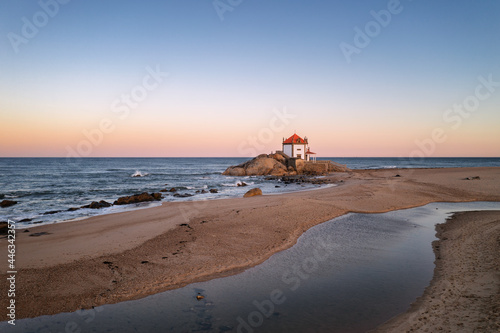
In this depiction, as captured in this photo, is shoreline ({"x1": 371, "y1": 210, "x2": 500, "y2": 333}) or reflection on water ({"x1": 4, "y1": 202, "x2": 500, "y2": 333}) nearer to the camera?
shoreline ({"x1": 371, "y1": 210, "x2": 500, "y2": 333})

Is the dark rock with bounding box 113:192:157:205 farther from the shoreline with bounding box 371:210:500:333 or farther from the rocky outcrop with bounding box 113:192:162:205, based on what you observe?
the shoreline with bounding box 371:210:500:333

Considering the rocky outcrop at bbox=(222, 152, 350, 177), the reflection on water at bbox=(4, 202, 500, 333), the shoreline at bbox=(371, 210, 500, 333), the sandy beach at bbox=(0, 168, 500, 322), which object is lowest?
the reflection on water at bbox=(4, 202, 500, 333)

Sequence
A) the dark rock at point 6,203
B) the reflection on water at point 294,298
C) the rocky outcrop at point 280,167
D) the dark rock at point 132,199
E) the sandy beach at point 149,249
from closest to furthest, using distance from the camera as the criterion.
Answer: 1. the reflection on water at point 294,298
2. the sandy beach at point 149,249
3. the dark rock at point 6,203
4. the dark rock at point 132,199
5. the rocky outcrop at point 280,167

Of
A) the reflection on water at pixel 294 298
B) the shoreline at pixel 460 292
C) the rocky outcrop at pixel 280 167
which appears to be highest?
the rocky outcrop at pixel 280 167

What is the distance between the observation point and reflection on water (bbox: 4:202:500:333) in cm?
719

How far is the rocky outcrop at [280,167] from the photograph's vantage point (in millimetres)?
64500

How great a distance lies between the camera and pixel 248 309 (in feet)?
26.3

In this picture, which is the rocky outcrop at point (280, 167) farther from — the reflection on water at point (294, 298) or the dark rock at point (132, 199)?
the reflection on water at point (294, 298)

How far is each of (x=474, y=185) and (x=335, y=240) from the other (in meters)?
30.5

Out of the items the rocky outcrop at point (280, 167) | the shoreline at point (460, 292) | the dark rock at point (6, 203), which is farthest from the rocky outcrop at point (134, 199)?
the rocky outcrop at point (280, 167)

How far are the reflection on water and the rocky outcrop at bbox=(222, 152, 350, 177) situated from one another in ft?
166

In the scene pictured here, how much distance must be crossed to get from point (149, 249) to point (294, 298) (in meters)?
7.07

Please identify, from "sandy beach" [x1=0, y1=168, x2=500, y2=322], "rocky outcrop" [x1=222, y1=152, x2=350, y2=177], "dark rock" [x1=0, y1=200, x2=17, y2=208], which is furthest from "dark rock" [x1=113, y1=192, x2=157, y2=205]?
"rocky outcrop" [x1=222, y1=152, x2=350, y2=177]

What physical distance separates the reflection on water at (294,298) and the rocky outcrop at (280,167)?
5056cm
